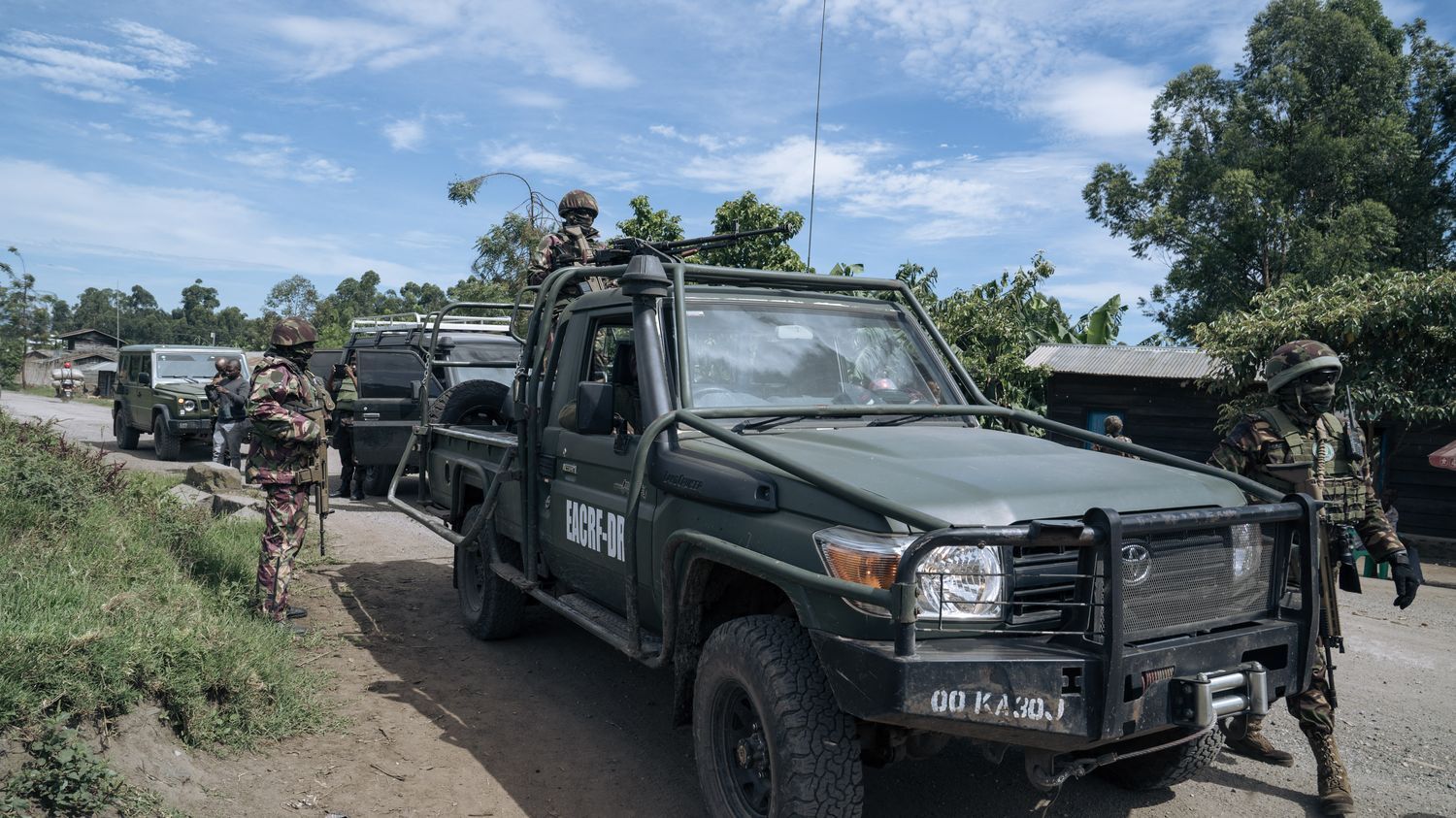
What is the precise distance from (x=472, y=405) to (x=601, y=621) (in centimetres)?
351

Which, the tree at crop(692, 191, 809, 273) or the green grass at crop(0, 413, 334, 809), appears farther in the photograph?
the tree at crop(692, 191, 809, 273)

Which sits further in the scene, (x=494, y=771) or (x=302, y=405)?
(x=302, y=405)

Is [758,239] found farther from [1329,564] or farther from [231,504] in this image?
[1329,564]

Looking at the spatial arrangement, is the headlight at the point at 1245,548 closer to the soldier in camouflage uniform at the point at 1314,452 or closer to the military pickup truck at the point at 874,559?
the military pickup truck at the point at 874,559

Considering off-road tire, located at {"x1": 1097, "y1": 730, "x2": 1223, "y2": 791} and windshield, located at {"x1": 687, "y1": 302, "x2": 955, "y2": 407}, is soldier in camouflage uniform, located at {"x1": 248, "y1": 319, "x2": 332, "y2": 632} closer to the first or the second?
windshield, located at {"x1": 687, "y1": 302, "x2": 955, "y2": 407}

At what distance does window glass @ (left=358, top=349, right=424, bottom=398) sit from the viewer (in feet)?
38.9

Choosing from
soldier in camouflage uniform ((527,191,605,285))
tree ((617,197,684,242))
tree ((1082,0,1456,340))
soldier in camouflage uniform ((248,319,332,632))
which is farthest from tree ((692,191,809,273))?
tree ((1082,0,1456,340))

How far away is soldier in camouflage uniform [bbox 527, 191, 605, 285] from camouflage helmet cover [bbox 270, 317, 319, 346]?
1649 mm

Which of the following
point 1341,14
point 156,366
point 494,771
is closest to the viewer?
point 494,771

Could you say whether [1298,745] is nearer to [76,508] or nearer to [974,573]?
[974,573]

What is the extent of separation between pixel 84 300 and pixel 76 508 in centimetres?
13019

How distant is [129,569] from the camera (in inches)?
223

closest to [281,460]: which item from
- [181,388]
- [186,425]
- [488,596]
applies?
[488,596]

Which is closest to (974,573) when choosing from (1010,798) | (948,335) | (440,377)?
(1010,798)
